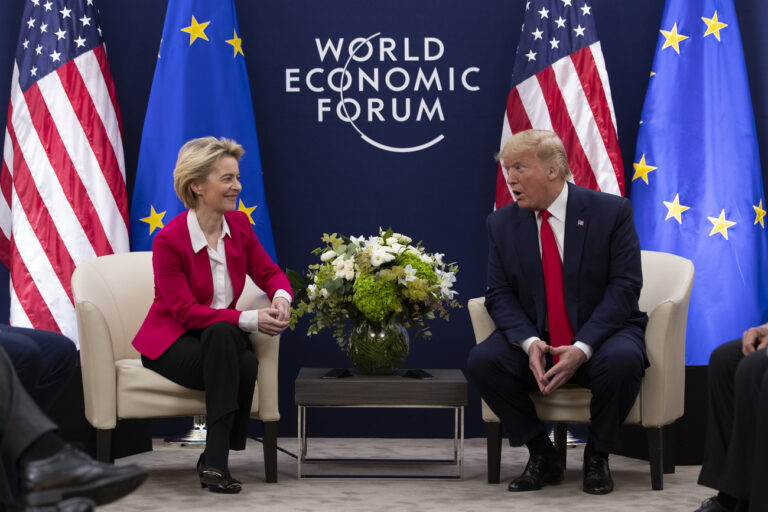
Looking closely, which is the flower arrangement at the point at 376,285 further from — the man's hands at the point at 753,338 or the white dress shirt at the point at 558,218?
the man's hands at the point at 753,338

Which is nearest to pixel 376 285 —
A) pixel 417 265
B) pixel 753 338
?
pixel 417 265

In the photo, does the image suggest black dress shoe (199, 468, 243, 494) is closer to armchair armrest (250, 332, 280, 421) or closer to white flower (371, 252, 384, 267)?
armchair armrest (250, 332, 280, 421)

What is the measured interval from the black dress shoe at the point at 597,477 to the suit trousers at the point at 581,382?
8cm

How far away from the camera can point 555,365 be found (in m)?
3.21

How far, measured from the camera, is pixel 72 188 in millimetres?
4395

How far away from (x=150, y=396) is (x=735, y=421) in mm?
1975

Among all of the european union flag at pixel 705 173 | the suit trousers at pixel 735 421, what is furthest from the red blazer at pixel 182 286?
the european union flag at pixel 705 173

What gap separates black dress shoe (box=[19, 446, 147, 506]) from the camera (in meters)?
2.06

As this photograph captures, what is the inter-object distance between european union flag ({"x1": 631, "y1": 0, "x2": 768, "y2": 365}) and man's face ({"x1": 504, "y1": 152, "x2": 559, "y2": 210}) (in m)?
1.14

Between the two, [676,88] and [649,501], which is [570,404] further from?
[676,88]

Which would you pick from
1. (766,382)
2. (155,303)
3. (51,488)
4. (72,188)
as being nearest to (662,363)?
(766,382)

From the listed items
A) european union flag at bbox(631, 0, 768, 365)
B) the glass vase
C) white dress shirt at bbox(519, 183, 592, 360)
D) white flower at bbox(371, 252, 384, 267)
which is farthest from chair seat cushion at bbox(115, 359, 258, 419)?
european union flag at bbox(631, 0, 768, 365)

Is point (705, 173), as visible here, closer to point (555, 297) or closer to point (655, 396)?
point (555, 297)

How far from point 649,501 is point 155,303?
1885mm
